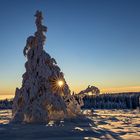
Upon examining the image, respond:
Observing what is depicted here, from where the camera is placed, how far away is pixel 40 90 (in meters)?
29.9

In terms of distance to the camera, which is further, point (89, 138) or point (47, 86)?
point (47, 86)

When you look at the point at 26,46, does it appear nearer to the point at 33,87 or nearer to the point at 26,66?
the point at 26,66

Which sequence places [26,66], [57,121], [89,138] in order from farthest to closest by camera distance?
[26,66], [57,121], [89,138]

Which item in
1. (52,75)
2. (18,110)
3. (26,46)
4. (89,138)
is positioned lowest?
(89,138)

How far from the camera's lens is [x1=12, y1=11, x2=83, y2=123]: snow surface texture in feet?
96.6

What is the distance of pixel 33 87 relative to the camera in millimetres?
29766

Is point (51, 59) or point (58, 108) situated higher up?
point (51, 59)

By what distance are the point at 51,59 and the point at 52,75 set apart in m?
1.31

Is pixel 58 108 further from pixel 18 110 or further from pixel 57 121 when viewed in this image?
pixel 18 110

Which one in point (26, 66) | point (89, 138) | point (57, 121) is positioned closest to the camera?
point (89, 138)

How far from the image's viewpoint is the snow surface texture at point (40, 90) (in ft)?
96.6

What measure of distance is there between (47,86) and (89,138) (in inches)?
445

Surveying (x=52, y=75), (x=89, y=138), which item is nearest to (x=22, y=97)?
(x=52, y=75)

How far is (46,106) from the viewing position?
97.2 ft
